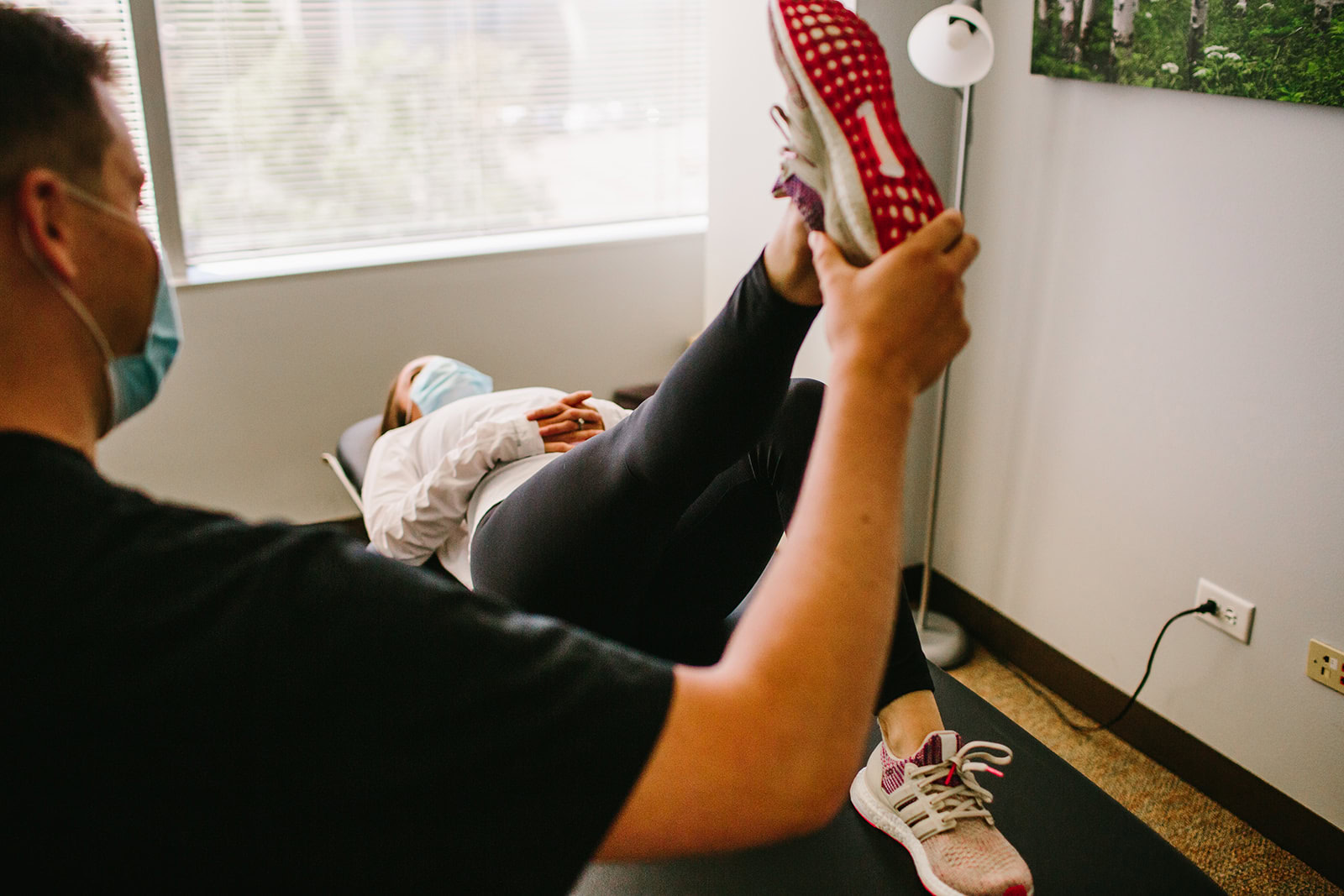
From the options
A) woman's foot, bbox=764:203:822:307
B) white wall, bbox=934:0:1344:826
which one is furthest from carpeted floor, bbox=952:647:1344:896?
woman's foot, bbox=764:203:822:307

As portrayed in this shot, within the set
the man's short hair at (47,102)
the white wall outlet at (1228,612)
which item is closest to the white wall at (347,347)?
the white wall outlet at (1228,612)

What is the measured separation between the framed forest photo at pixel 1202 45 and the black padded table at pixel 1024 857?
3.41ft

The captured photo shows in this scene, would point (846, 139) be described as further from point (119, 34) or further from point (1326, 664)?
point (119, 34)

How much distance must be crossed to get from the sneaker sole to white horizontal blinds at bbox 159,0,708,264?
2203mm

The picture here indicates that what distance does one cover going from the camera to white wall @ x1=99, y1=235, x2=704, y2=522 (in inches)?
103

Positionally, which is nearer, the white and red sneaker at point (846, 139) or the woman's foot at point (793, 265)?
the white and red sneaker at point (846, 139)

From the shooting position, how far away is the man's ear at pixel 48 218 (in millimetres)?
606

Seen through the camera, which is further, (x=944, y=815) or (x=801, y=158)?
(x=944, y=815)

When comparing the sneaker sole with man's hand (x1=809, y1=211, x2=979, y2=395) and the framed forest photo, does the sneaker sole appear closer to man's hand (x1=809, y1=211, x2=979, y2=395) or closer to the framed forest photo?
man's hand (x1=809, y1=211, x2=979, y2=395)

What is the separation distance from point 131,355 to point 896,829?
Result: 3.32 feet

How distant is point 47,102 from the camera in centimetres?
64

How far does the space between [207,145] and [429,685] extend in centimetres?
248

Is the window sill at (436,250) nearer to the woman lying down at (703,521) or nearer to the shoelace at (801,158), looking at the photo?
the woman lying down at (703,521)

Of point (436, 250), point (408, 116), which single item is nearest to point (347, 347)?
point (436, 250)
